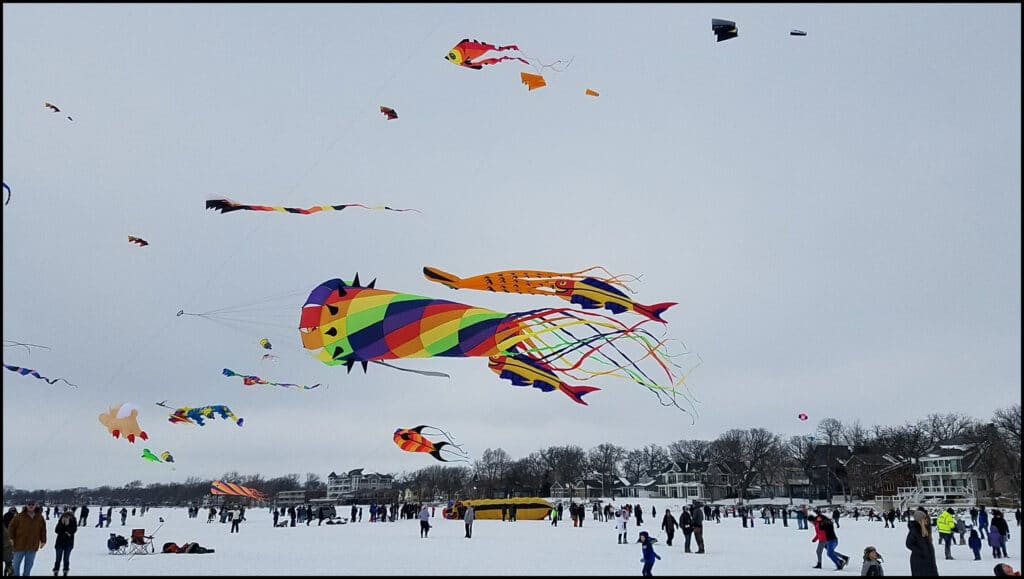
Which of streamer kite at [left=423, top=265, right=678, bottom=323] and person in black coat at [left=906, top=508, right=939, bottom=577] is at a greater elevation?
streamer kite at [left=423, top=265, right=678, bottom=323]

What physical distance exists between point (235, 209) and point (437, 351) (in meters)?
5.16

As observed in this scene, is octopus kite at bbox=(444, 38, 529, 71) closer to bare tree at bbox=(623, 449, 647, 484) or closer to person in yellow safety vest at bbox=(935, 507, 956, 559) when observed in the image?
person in yellow safety vest at bbox=(935, 507, 956, 559)

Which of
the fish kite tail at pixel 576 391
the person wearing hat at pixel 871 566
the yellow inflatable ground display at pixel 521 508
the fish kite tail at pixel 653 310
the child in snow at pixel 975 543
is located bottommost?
the yellow inflatable ground display at pixel 521 508

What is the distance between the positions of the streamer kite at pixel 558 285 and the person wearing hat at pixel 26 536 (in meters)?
8.21

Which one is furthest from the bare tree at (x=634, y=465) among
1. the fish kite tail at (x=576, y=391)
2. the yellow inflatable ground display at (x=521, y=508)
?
the fish kite tail at (x=576, y=391)

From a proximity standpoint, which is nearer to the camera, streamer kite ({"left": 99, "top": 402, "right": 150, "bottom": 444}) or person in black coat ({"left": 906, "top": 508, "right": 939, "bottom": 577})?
person in black coat ({"left": 906, "top": 508, "right": 939, "bottom": 577})

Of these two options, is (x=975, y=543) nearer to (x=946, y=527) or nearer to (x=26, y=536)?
(x=946, y=527)

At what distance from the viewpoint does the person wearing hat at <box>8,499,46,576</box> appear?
11419 mm

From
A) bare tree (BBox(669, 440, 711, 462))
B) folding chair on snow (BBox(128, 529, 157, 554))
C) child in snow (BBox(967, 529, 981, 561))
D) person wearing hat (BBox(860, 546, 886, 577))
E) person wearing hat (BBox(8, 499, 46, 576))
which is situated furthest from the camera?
bare tree (BBox(669, 440, 711, 462))

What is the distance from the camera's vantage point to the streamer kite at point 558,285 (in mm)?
15477

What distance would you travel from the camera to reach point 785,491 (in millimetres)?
109188

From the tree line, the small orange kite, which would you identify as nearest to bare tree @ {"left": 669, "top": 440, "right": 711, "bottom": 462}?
the tree line

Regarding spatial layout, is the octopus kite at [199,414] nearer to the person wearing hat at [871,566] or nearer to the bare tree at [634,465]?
the person wearing hat at [871,566]

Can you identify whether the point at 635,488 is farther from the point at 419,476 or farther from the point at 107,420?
the point at 107,420
